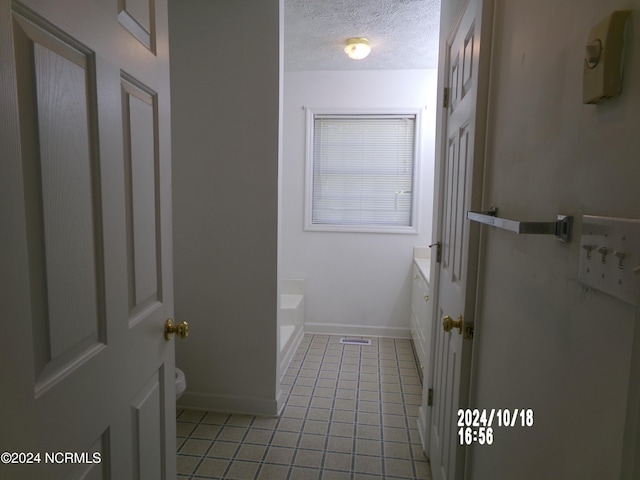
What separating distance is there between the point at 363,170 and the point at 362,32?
1.29 m

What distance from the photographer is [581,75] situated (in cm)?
66

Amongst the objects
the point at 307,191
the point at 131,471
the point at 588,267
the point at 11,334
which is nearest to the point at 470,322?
the point at 588,267

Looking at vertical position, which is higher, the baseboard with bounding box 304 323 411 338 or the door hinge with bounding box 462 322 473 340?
the door hinge with bounding box 462 322 473 340

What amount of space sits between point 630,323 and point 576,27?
1.63 ft

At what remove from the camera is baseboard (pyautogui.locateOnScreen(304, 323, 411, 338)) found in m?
3.87

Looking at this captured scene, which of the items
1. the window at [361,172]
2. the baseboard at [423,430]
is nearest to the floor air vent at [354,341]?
the window at [361,172]

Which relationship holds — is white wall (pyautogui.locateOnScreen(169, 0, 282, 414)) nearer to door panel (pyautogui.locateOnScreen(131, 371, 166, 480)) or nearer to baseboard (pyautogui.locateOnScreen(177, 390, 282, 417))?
baseboard (pyautogui.locateOnScreen(177, 390, 282, 417))

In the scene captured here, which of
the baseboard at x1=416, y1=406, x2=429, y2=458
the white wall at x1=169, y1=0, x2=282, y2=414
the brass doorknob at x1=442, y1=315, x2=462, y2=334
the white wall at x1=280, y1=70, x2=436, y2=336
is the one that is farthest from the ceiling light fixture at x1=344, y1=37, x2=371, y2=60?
the baseboard at x1=416, y1=406, x2=429, y2=458

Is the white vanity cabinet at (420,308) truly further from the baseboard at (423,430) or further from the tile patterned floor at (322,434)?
the baseboard at (423,430)

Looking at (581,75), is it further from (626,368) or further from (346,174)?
(346,174)

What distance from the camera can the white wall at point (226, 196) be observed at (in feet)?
7.38

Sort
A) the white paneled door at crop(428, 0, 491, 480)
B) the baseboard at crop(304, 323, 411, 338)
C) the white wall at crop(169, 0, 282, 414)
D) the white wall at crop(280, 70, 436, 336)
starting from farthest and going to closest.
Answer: the baseboard at crop(304, 323, 411, 338), the white wall at crop(280, 70, 436, 336), the white wall at crop(169, 0, 282, 414), the white paneled door at crop(428, 0, 491, 480)

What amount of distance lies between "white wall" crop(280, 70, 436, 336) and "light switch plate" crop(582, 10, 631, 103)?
3201mm

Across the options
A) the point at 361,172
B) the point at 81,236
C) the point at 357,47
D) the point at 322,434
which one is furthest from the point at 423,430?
the point at 357,47
